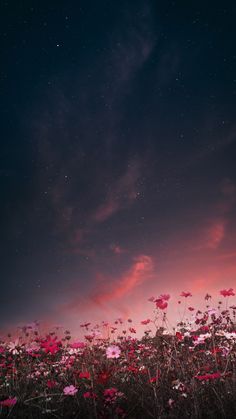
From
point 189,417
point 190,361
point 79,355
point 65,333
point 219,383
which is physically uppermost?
point 65,333

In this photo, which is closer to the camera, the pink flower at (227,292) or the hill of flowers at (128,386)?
the hill of flowers at (128,386)

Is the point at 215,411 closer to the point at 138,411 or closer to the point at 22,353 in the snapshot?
the point at 138,411

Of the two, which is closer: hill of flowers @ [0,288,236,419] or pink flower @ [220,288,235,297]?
hill of flowers @ [0,288,236,419]

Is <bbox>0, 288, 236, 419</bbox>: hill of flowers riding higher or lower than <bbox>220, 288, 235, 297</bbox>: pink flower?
lower

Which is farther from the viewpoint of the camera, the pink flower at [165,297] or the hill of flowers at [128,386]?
the pink flower at [165,297]

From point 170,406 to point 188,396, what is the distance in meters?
0.47

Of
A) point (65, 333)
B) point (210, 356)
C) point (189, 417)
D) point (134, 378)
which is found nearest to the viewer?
point (189, 417)

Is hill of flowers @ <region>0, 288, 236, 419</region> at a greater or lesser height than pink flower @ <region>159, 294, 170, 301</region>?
lesser

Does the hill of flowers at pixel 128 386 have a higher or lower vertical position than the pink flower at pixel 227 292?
lower

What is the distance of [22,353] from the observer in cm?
1030

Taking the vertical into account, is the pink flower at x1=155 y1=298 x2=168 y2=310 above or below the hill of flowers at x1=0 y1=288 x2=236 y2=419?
above

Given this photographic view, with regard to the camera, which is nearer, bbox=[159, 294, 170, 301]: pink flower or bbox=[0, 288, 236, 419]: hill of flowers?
bbox=[0, 288, 236, 419]: hill of flowers

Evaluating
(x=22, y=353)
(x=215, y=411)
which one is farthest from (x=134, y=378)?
(x=22, y=353)

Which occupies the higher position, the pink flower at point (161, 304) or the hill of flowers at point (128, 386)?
the pink flower at point (161, 304)
